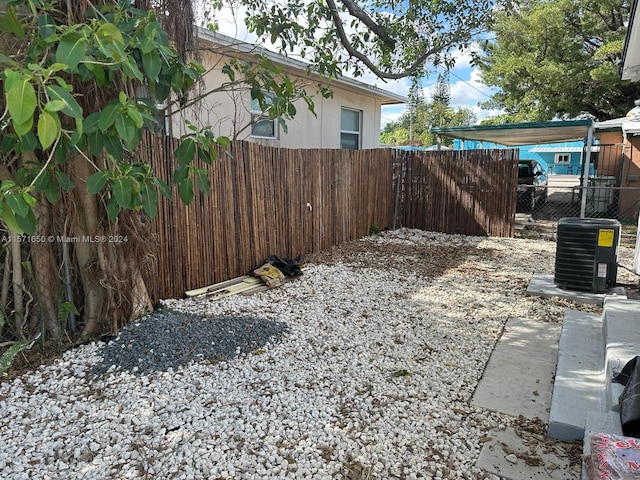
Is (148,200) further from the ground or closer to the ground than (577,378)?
further from the ground

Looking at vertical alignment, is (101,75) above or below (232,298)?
above

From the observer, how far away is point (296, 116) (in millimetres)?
8992

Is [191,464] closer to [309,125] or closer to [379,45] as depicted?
[379,45]

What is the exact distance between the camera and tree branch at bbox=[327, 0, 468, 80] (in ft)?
19.0

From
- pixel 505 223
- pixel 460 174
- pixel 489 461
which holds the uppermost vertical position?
pixel 460 174

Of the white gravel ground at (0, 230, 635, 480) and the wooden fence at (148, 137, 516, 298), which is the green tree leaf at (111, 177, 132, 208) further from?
the wooden fence at (148, 137, 516, 298)

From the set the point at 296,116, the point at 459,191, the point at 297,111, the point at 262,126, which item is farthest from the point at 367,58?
the point at 459,191

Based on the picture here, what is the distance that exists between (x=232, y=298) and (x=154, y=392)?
216cm

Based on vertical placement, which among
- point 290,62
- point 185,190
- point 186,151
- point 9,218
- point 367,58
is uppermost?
point 290,62

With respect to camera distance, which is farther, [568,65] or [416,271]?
[568,65]

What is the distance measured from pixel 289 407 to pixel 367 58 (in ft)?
17.5

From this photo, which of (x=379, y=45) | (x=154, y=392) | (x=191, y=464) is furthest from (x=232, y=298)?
(x=379, y=45)

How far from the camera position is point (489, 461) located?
7.80 ft

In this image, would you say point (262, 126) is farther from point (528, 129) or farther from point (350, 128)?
point (528, 129)
